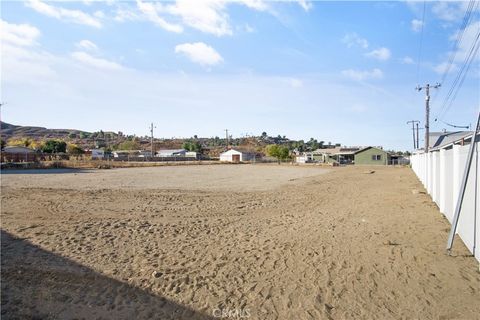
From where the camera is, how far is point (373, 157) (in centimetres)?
6944

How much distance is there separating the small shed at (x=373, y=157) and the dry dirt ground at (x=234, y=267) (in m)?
64.0

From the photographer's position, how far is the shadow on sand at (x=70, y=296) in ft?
12.4

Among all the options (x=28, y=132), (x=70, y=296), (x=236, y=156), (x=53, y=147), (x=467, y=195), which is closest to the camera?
(x=70, y=296)

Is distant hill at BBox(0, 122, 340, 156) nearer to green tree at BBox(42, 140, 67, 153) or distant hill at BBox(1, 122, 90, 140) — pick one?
distant hill at BBox(1, 122, 90, 140)

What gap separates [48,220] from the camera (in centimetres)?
871

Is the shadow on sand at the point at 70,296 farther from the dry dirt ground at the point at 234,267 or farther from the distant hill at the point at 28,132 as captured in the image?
the distant hill at the point at 28,132

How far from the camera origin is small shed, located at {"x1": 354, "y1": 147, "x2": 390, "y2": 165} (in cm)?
6881

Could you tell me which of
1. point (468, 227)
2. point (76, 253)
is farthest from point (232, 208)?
point (468, 227)

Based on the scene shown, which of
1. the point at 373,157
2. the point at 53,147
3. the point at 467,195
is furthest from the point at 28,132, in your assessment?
the point at 467,195

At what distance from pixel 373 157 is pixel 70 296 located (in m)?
72.0

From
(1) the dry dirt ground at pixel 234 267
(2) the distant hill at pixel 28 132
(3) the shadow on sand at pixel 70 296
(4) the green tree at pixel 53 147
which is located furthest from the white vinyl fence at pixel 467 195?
(2) the distant hill at pixel 28 132

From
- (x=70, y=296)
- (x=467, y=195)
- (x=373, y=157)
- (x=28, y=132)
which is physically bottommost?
(x=70, y=296)

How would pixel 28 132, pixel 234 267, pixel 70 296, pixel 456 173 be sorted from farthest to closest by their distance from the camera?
pixel 28 132
pixel 456 173
pixel 234 267
pixel 70 296

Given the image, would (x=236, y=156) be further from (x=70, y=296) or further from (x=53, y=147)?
(x=70, y=296)
